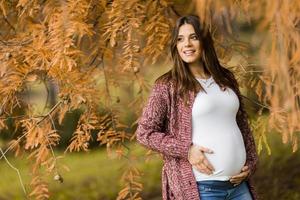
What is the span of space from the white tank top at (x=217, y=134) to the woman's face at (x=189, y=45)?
0.49 ft

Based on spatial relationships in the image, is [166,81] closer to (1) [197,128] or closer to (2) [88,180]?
(1) [197,128]

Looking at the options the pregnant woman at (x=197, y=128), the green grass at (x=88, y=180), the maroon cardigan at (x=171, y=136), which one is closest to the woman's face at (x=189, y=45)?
the pregnant woman at (x=197, y=128)

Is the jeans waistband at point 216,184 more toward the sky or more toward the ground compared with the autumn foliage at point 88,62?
more toward the ground

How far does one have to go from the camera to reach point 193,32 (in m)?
2.72

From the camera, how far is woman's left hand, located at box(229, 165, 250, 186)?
8.61 feet

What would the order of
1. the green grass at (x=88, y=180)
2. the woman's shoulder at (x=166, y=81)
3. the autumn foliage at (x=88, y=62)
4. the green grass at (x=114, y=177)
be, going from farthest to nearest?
the green grass at (x=88, y=180), the green grass at (x=114, y=177), the autumn foliage at (x=88, y=62), the woman's shoulder at (x=166, y=81)

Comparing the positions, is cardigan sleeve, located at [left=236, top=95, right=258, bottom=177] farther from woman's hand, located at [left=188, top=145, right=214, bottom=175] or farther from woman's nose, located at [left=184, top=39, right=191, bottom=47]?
woman's nose, located at [left=184, top=39, right=191, bottom=47]

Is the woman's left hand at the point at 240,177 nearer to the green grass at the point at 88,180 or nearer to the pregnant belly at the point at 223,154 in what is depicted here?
the pregnant belly at the point at 223,154

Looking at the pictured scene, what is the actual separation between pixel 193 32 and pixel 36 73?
1.09 m

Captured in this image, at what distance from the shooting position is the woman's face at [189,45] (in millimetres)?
2689

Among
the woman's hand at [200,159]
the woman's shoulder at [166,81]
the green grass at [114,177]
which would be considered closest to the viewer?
the woman's hand at [200,159]

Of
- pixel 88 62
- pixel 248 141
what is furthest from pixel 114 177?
pixel 248 141

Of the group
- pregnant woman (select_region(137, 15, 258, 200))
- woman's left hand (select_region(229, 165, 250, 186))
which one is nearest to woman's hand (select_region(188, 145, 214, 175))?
pregnant woman (select_region(137, 15, 258, 200))

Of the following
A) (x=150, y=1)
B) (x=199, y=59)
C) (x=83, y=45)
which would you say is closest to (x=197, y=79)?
(x=199, y=59)
